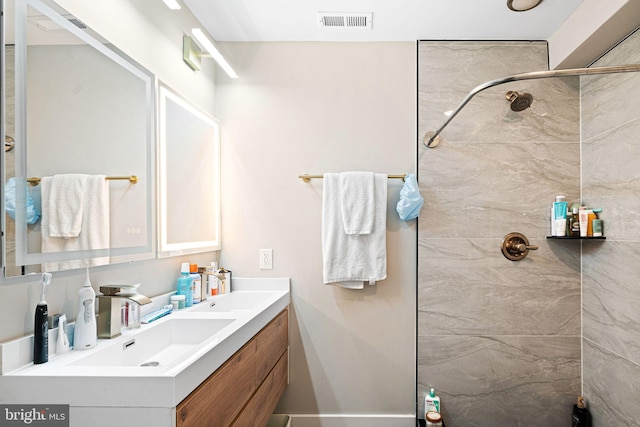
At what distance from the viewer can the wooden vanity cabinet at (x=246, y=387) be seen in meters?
1.09

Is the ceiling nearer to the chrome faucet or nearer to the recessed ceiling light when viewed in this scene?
the recessed ceiling light

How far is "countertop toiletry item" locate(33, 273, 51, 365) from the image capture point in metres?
1.06

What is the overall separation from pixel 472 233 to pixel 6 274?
7.11 ft

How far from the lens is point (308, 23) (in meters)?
2.15

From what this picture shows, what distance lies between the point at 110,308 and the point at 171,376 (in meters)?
0.50

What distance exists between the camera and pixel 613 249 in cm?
195

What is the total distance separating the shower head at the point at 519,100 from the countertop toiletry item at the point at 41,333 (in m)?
2.33

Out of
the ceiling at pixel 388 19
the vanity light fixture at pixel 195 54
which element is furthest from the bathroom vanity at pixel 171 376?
the ceiling at pixel 388 19

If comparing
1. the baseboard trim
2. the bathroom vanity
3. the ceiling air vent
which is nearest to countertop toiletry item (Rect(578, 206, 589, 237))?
the baseboard trim

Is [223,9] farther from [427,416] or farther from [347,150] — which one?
[427,416]

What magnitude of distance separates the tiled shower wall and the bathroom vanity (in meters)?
1.06

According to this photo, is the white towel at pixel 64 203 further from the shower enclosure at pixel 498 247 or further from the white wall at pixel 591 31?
the white wall at pixel 591 31

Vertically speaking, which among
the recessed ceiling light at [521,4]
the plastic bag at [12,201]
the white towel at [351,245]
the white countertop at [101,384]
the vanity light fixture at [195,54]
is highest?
the recessed ceiling light at [521,4]

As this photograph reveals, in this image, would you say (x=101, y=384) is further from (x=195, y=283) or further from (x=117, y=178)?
(x=195, y=283)
